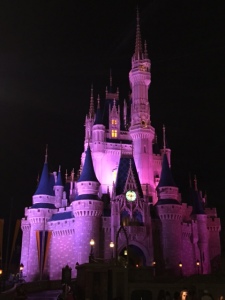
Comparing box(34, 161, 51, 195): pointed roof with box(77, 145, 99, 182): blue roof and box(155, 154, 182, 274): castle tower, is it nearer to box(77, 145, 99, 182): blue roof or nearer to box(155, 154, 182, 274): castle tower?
box(77, 145, 99, 182): blue roof

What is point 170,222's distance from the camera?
4812 cm

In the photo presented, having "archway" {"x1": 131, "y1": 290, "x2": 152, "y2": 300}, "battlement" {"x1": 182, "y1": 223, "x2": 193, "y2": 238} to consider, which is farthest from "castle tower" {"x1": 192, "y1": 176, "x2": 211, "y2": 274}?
"archway" {"x1": 131, "y1": 290, "x2": 152, "y2": 300}

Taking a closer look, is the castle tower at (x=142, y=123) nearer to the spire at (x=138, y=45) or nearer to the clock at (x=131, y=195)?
the spire at (x=138, y=45)

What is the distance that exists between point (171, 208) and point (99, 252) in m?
10.1

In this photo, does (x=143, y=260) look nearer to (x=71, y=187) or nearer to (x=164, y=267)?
(x=164, y=267)

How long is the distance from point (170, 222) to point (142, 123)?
49.7ft

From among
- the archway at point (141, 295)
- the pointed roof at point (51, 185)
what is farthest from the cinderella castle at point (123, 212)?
the archway at point (141, 295)

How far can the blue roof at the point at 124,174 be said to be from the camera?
4941 centimetres

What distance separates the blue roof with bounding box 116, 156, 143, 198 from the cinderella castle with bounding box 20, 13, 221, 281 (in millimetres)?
130

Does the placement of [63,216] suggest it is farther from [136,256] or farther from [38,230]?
[136,256]

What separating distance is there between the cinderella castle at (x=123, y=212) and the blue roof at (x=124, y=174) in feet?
0.43

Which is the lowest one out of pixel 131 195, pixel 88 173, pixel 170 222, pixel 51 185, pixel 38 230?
pixel 38 230

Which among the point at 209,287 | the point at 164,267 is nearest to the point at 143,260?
the point at 164,267

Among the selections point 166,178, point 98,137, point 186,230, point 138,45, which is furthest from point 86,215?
point 138,45
